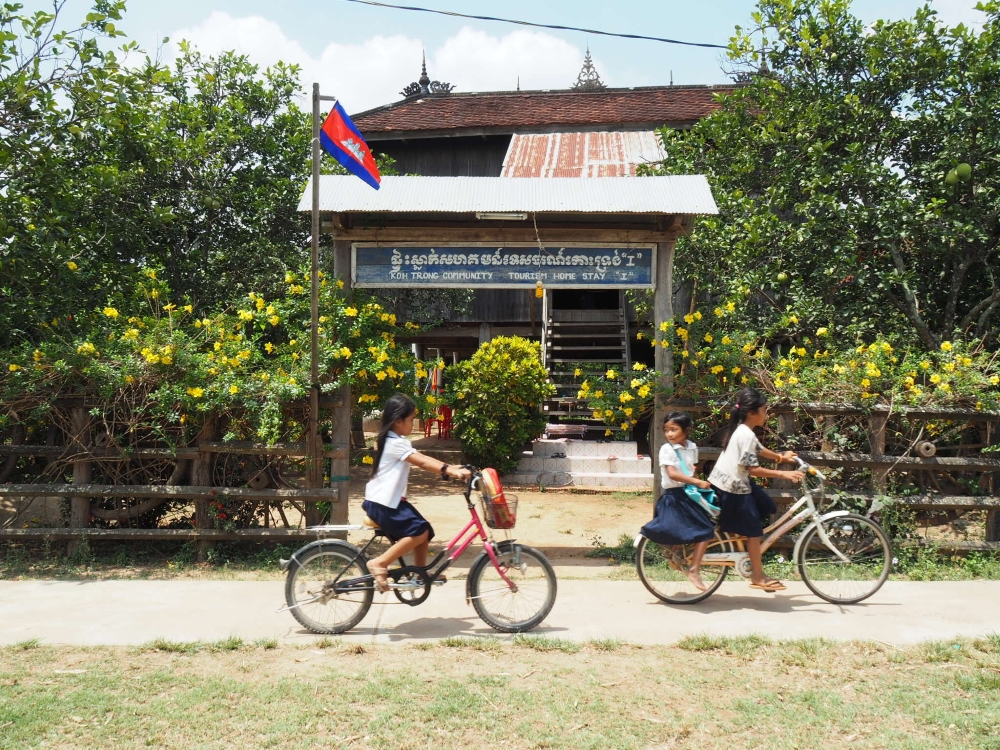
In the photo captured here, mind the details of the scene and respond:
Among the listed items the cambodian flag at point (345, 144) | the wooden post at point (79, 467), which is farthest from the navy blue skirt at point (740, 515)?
the wooden post at point (79, 467)

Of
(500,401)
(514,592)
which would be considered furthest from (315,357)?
(500,401)

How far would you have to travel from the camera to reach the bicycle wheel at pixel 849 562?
19.0ft

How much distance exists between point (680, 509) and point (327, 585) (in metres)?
2.38

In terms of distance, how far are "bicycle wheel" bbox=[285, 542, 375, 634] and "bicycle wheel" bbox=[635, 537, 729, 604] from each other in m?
1.93

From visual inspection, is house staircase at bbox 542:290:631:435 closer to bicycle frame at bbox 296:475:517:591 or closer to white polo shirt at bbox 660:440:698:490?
white polo shirt at bbox 660:440:698:490

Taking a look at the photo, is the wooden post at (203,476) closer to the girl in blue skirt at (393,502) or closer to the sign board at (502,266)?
the sign board at (502,266)

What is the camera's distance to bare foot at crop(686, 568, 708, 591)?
18.9 feet

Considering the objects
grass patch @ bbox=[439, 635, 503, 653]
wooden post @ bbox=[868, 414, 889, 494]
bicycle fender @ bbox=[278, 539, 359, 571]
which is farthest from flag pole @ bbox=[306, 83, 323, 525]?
wooden post @ bbox=[868, 414, 889, 494]

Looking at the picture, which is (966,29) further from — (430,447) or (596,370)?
(430,447)

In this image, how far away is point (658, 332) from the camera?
743 centimetres

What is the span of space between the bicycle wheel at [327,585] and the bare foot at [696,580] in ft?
7.14

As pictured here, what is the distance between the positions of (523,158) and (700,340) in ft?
29.8

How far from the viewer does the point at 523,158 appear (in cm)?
1565

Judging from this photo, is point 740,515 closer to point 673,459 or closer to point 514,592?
point 673,459
